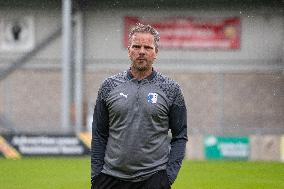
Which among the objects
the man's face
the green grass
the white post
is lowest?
the green grass

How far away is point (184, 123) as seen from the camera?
4691 mm

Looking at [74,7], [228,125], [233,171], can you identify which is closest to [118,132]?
[233,171]

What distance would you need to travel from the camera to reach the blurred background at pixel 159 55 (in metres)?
24.4

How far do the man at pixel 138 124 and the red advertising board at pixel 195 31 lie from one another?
2101 cm

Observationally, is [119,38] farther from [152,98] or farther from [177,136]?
[152,98]

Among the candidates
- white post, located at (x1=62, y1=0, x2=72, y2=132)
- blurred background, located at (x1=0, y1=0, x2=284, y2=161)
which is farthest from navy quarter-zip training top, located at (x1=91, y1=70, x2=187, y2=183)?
blurred background, located at (x1=0, y1=0, x2=284, y2=161)

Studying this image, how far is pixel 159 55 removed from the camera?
84.0ft

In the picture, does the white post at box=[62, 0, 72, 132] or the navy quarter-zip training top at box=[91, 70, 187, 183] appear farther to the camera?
the white post at box=[62, 0, 72, 132]

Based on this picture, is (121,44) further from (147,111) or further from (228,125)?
(147,111)

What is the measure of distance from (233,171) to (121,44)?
10156 millimetres

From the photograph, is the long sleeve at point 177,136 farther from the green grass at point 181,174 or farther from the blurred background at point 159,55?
the blurred background at point 159,55

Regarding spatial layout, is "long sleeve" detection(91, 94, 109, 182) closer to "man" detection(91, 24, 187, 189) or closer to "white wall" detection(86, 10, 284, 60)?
"man" detection(91, 24, 187, 189)

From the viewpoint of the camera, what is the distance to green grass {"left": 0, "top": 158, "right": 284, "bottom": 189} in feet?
45.0

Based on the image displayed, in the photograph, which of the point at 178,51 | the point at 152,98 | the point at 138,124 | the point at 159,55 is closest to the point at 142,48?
the point at 152,98
